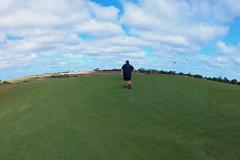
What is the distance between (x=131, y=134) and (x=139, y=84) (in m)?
22.8

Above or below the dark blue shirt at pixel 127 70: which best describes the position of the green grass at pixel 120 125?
below

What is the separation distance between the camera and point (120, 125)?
66.8ft

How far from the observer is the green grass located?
15.6 metres

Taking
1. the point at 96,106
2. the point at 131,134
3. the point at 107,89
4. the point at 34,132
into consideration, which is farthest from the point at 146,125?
the point at 107,89

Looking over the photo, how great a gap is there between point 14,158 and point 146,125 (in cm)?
693

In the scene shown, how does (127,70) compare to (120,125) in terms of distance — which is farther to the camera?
(127,70)

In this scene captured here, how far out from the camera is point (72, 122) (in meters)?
21.3

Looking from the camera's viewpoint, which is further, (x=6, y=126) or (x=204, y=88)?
(x=204, y=88)

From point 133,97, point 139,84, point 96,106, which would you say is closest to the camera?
point 96,106

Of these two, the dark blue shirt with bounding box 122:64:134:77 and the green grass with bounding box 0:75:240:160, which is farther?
the dark blue shirt with bounding box 122:64:134:77

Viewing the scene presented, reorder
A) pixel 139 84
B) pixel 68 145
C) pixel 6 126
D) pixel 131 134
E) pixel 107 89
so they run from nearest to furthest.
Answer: pixel 68 145 < pixel 131 134 < pixel 6 126 < pixel 107 89 < pixel 139 84

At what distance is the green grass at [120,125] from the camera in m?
15.6

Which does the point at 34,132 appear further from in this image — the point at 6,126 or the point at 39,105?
the point at 39,105

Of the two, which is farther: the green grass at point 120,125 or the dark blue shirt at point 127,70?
the dark blue shirt at point 127,70
